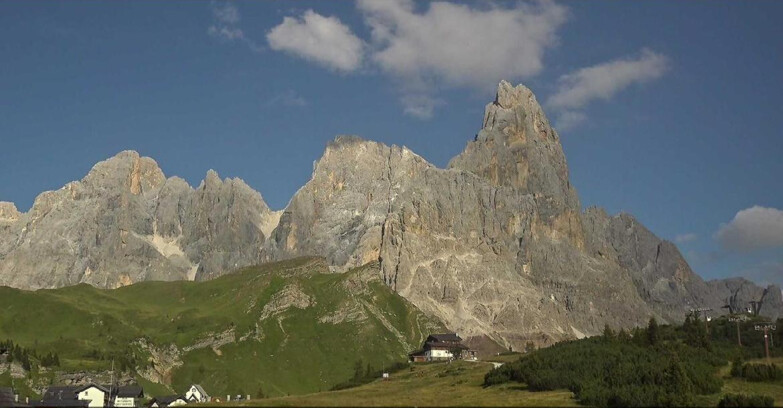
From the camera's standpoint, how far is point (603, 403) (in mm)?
132000

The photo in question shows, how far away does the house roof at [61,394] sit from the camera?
16388cm

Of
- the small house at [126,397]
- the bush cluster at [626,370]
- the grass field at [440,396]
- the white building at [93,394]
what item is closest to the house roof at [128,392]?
the small house at [126,397]

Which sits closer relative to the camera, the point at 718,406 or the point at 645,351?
the point at 718,406

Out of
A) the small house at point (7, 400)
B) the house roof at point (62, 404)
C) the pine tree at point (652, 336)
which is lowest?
the house roof at point (62, 404)

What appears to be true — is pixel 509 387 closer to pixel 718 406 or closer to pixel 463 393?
pixel 463 393

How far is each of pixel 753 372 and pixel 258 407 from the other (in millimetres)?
86040

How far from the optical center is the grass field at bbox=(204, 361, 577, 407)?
131000 mm

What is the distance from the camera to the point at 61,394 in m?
169

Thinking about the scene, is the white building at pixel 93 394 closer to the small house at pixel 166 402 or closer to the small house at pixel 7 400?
the small house at pixel 7 400

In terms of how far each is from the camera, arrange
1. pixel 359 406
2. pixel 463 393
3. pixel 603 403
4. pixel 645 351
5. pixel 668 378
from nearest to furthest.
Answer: pixel 359 406 < pixel 603 403 < pixel 668 378 < pixel 463 393 < pixel 645 351

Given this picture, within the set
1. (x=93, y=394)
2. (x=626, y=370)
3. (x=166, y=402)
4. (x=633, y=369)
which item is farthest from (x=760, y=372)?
(x=93, y=394)

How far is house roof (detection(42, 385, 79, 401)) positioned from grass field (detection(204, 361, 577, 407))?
39.0 m

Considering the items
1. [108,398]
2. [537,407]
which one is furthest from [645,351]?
[108,398]

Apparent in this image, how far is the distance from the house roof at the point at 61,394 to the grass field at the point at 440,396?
39.0m
